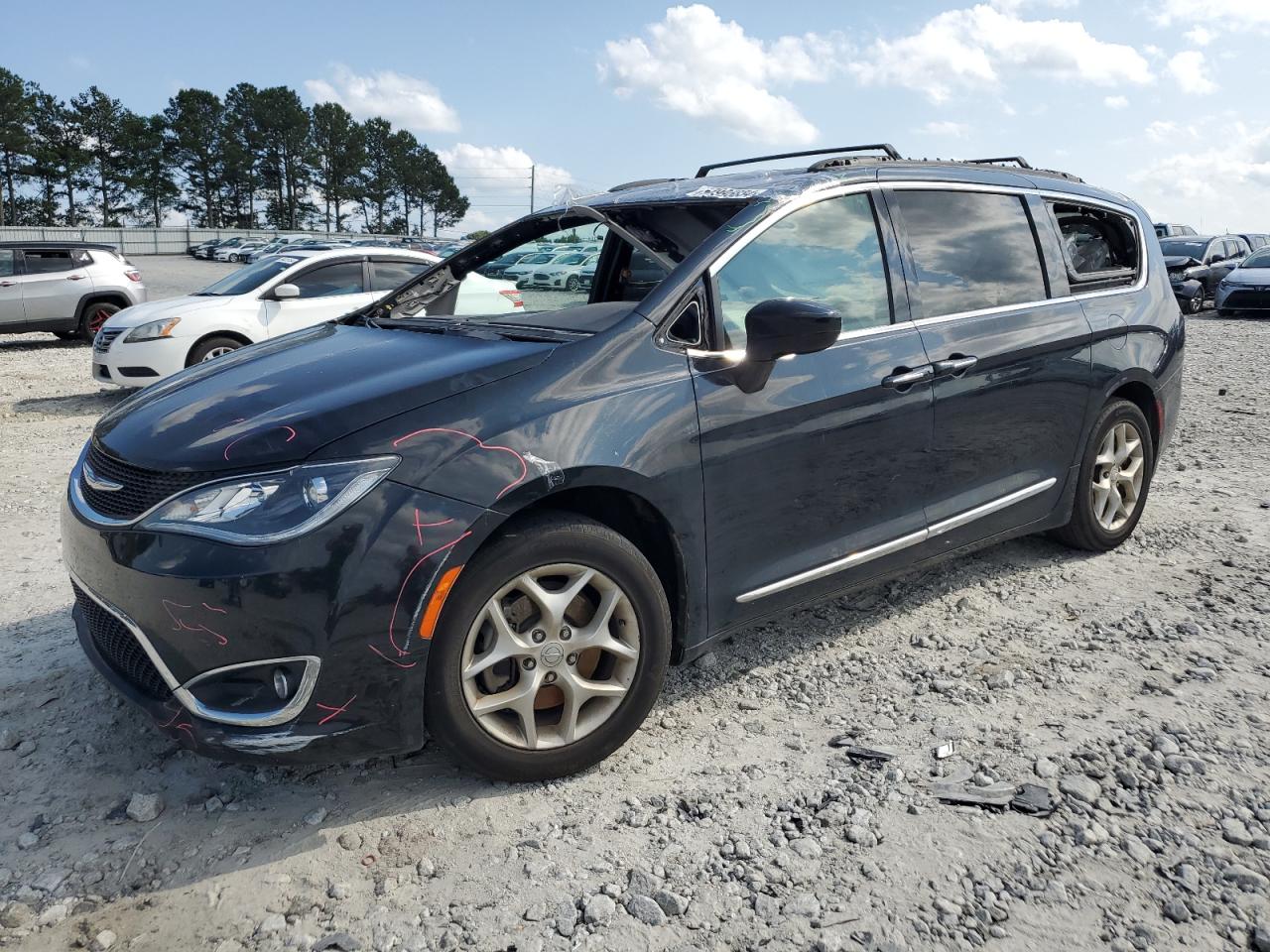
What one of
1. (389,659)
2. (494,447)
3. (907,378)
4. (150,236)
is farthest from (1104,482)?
(150,236)

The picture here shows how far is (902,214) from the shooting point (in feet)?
12.8

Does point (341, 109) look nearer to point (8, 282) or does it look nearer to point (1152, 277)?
point (8, 282)

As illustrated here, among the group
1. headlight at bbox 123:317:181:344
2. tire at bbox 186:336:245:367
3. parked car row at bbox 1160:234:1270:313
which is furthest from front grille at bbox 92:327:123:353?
parked car row at bbox 1160:234:1270:313

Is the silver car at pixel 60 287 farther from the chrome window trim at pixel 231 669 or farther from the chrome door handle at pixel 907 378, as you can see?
the chrome door handle at pixel 907 378

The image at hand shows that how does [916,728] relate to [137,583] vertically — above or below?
below

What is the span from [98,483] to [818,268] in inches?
94.7

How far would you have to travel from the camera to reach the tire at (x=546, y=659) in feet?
9.00

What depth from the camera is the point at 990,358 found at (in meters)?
4.03

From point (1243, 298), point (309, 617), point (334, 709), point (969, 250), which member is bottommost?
point (334, 709)

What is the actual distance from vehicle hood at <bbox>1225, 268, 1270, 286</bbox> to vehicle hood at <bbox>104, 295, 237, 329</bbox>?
60.4 ft

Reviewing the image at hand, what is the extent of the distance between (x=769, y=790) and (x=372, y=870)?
3.72 feet

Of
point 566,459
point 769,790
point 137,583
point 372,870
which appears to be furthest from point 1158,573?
point 137,583

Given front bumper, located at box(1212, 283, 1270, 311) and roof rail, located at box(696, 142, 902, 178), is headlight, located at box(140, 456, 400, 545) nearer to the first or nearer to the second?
roof rail, located at box(696, 142, 902, 178)

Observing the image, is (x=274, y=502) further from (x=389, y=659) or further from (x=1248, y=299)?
(x=1248, y=299)
